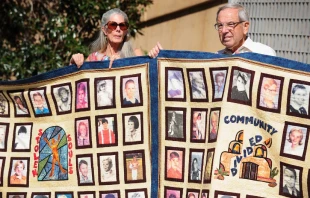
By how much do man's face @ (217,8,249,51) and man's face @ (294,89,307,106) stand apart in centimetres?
55

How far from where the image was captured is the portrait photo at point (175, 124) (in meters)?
6.24

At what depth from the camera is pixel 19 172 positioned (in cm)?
679

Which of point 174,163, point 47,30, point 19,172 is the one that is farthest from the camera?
point 47,30

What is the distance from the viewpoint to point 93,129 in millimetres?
6531

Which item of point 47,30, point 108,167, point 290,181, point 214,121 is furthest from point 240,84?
point 47,30

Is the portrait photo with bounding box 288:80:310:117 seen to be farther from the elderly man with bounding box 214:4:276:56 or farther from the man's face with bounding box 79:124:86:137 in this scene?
the man's face with bounding box 79:124:86:137

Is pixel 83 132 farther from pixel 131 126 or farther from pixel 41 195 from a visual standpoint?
pixel 41 195

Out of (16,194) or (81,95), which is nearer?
(81,95)

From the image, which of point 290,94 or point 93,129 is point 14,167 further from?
point 290,94

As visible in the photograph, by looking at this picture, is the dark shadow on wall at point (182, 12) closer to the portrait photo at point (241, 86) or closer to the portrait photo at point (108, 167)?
the portrait photo at point (108, 167)

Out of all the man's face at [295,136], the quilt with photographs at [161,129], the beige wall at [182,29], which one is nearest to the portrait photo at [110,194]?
the quilt with photographs at [161,129]

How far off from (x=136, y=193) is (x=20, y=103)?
107 centimetres

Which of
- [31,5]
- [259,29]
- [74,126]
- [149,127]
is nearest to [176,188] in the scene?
[149,127]

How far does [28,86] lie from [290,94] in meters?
1.93
